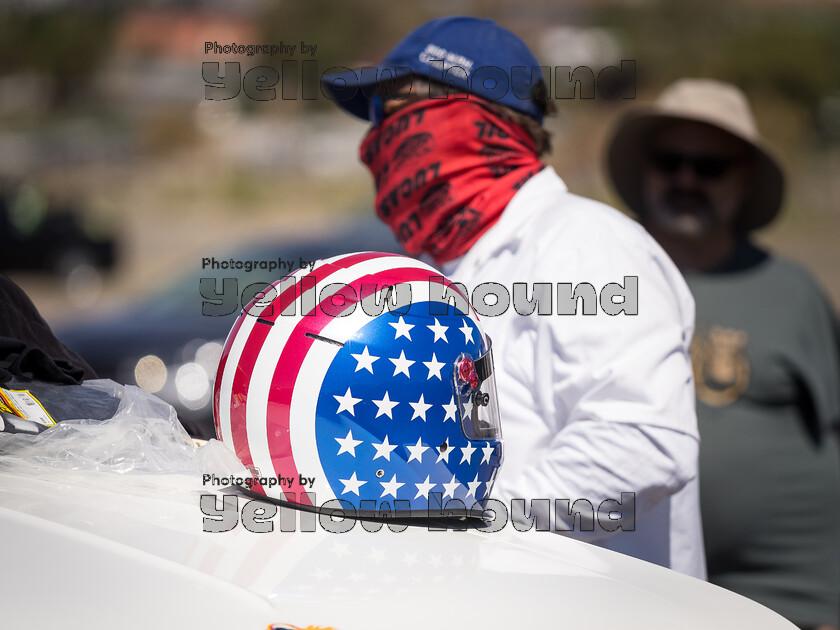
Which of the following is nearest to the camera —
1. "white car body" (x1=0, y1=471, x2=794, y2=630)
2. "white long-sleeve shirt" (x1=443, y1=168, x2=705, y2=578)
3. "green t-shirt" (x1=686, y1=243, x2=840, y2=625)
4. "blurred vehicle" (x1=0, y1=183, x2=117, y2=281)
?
"white car body" (x1=0, y1=471, x2=794, y2=630)

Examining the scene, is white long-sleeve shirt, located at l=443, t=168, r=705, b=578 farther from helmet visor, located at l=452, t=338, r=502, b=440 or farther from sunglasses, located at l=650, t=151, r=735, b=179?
sunglasses, located at l=650, t=151, r=735, b=179

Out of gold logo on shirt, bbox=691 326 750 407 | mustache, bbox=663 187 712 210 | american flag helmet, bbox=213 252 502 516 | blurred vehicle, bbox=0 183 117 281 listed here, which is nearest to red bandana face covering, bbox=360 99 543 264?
american flag helmet, bbox=213 252 502 516

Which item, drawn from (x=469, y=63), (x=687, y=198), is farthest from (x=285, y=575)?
(x=687, y=198)

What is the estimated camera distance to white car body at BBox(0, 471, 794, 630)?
1.28 meters

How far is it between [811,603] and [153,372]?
4412 mm

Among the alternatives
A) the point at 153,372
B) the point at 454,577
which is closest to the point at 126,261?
the point at 153,372

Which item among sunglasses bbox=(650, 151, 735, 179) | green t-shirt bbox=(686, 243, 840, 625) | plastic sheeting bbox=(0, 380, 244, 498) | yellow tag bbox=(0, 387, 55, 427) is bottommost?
green t-shirt bbox=(686, 243, 840, 625)

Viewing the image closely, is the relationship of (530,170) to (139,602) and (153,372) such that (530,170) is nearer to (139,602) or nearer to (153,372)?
(139,602)

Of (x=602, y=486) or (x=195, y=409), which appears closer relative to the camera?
(x=602, y=486)

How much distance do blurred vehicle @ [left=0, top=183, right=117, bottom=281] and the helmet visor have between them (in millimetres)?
13192

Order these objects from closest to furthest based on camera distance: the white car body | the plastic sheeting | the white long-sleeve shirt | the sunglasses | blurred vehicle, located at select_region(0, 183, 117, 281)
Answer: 1. the white car body
2. the plastic sheeting
3. the white long-sleeve shirt
4. the sunglasses
5. blurred vehicle, located at select_region(0, 183, 117, 281)

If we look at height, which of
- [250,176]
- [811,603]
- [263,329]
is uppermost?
[250,176]

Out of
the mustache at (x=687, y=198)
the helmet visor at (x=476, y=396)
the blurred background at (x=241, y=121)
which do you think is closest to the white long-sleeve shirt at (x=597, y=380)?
the helmet visor at (x=476, y=396)

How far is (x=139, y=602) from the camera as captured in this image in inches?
50.1
